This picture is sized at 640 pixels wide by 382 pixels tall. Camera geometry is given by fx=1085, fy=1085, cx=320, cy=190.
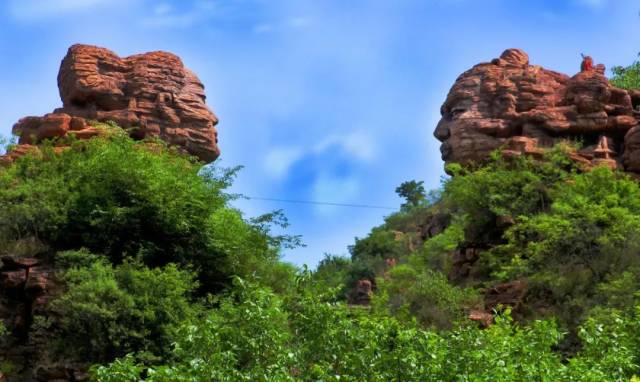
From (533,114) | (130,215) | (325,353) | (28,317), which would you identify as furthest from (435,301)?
(325,353)

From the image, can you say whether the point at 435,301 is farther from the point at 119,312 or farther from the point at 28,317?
the point at 28,317

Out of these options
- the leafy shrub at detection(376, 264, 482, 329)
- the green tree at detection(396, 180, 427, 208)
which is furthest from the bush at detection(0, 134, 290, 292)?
the green tree at detection(396, 180, 427, 208)

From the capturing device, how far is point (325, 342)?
44.5ft

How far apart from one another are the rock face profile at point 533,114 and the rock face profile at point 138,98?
32.0 feet

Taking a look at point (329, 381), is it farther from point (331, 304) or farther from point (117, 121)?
point (117, 121)

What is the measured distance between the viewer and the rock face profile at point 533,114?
39062 millimetres

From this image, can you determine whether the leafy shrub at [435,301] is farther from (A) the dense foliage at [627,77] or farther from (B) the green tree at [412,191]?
(B) the green tree at [412,191]

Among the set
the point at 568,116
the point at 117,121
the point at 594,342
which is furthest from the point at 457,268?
the point at 594,342

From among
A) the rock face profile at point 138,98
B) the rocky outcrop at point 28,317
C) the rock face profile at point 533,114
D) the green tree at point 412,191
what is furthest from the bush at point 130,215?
the green tree at point 412,191

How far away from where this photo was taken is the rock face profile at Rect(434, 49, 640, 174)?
128 feet

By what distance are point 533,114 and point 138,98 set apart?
14.5m

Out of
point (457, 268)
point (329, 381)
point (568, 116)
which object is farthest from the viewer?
point (568, 116)

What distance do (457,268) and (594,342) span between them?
19.4m

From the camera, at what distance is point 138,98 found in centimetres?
3684
